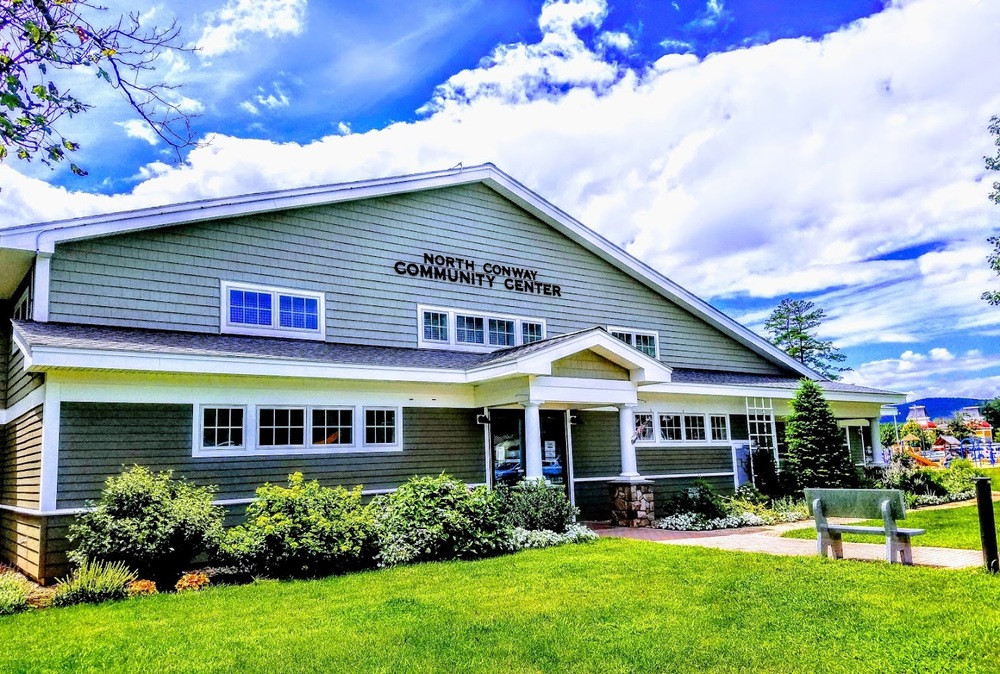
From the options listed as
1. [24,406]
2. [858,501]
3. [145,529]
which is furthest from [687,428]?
[24,406]

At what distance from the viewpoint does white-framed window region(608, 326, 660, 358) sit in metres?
18.0

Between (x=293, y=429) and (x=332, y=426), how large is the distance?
2.27 ft

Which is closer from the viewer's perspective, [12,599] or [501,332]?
[12,599]

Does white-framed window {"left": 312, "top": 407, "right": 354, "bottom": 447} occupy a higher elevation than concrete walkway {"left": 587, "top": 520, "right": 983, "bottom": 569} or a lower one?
higher

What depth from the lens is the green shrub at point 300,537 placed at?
948 cm

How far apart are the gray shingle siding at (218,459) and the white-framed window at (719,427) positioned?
22.5 feet

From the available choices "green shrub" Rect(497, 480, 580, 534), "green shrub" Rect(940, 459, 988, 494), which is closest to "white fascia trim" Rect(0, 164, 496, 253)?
"green shrub" Rect(497, 480, 580, 534)

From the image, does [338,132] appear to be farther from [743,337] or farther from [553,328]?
[743,337]

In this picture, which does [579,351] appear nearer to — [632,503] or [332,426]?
[632,503]

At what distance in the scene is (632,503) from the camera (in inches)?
565

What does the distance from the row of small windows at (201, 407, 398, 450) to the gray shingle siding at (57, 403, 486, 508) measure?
0.23 meters

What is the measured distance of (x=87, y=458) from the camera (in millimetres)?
10133

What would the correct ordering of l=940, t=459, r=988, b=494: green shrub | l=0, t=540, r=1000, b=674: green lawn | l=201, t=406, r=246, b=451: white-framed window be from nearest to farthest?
1. l=0, t=540, r=1000, b=674: green lawn
2. l=201, t=406, r=246, b=451: white-framed window
3. l=940, t=459, r=988, b=494: green shrub

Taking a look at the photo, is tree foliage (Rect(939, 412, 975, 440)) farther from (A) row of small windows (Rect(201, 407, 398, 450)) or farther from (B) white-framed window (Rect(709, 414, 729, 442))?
(A) row of small windows (Rect(201, 407, 398, 450))
